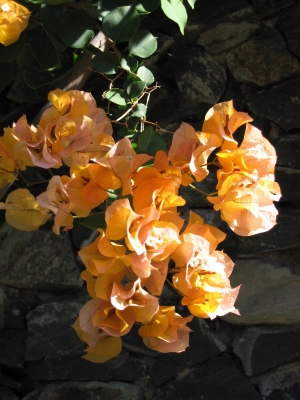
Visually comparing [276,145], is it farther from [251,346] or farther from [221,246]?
[251,346]

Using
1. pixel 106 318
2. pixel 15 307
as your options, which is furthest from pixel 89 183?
pixel 15 307

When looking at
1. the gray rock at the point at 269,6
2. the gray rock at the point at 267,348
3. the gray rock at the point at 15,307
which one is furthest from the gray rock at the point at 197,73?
the gray rock at the point at 15,307

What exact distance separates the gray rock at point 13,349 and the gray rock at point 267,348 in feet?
1.72

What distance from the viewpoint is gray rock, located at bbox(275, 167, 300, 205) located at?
140 cm

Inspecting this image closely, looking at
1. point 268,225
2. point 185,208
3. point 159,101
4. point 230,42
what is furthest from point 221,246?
point 268,225

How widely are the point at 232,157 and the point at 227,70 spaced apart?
0.80m

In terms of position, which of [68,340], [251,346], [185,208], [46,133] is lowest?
[251,346]

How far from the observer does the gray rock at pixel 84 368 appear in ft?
4.82

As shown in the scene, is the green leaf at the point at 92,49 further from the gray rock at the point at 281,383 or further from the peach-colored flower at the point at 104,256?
the gray rock at the point at 281,383

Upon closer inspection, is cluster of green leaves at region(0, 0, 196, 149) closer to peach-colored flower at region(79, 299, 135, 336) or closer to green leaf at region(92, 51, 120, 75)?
green leaf at region(92, 51, 120, 75)

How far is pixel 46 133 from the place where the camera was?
71 cm


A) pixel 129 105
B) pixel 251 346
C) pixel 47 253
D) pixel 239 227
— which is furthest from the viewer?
pixel 47 253

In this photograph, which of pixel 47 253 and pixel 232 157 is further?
pixel 47 253

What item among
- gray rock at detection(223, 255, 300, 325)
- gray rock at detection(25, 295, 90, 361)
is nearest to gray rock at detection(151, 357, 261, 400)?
gray rock at detection(223, 255, 300, 325)
